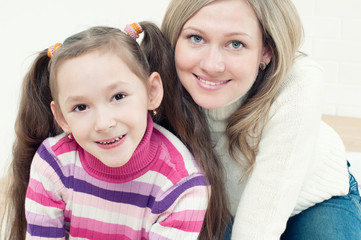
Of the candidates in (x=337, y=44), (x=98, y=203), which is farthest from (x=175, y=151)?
(x=337, y=44)

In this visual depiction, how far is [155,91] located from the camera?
3.60ft

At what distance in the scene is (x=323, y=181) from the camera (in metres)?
1.33

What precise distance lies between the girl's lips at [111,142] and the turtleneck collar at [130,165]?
63 millimetres

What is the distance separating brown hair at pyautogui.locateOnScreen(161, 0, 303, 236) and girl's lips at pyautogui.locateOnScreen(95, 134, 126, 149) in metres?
0.23

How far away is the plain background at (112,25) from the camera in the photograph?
2.07 meters

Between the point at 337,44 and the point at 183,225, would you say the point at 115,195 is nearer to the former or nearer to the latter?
the point at 183,225

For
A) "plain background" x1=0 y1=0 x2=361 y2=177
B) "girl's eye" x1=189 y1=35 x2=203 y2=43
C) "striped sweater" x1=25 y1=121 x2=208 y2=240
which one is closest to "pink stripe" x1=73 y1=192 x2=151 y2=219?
"striped sweater" x1=25 y1=121 x2=208 y2=240

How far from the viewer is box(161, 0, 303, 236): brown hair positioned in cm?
110

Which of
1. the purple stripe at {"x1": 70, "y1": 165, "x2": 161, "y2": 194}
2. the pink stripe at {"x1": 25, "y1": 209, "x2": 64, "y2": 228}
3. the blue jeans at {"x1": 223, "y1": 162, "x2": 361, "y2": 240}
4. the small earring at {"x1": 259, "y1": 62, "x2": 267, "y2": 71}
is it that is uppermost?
the small earring at {"x1": 259, "y1": 62, "x2": 267, "y2": 71}

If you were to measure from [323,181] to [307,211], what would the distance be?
0.10m

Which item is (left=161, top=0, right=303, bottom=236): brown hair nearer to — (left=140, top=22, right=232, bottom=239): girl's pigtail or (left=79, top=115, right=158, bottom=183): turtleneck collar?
(left=140, top=22, right=232, bottom=239): girl's pigtail

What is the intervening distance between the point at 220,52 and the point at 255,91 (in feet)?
0.63

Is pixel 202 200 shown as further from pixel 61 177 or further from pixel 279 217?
pixel 61 177

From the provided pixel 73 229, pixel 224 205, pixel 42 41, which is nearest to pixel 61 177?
pixel 73 229
